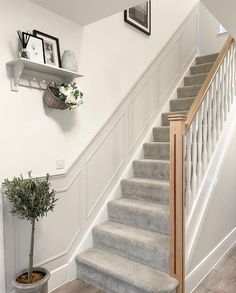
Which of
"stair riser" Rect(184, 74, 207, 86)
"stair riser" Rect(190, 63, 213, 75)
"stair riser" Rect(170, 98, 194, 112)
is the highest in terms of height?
"stair riser" Rect(190, 63, 213, 75)

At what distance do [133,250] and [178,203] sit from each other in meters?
0.69

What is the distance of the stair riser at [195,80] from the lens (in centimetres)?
409

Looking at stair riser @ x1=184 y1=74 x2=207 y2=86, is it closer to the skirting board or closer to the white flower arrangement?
the skirting board

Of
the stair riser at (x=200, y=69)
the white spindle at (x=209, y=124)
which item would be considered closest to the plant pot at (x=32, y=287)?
the white spindle at (x=209, y=124)

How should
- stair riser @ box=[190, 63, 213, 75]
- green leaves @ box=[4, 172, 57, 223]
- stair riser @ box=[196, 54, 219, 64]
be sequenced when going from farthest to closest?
stair riser @ box=[196, 54, 219, 64]
stair riser @ box=[190, 63, 213, 75]
green leaves @ box=[4, 172, 57, 223]

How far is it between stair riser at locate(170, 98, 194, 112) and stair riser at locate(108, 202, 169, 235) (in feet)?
6.04

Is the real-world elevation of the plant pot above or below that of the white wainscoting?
below

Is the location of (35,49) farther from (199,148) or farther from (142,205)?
(142,205)

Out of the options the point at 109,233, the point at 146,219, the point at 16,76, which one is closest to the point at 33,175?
the point at 16,76

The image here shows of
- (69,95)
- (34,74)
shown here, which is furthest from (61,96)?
(34,74)

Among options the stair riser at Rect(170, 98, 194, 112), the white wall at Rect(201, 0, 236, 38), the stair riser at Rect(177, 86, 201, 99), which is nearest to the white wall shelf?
the white wall at Rect(201, 0, 236, 38)

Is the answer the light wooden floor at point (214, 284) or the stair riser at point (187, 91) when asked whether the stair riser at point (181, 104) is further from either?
the light wooden floor at point (214, 284)

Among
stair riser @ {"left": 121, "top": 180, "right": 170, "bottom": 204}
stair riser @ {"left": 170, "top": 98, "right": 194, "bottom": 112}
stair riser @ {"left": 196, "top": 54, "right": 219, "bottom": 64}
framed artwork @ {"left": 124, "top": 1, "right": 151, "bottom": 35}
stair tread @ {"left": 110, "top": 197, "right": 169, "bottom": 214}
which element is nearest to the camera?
stair tread @ {"left": 110, "top": 197, "right": 169, "bottom": 214}

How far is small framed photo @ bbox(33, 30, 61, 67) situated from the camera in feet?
7.01
